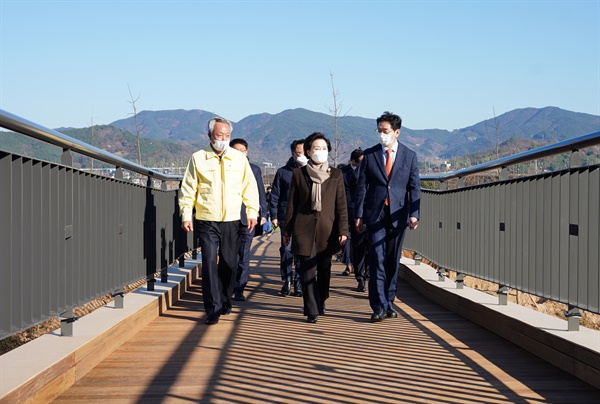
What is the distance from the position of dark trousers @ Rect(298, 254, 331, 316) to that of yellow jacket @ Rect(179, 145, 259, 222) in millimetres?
838

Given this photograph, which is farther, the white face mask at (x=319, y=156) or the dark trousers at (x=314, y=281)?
the white face mask at (x=319, y=156)

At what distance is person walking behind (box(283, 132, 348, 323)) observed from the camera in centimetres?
955

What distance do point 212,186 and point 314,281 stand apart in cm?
135

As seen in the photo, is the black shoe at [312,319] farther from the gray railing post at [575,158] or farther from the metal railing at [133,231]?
the gray railing post at [575,158]

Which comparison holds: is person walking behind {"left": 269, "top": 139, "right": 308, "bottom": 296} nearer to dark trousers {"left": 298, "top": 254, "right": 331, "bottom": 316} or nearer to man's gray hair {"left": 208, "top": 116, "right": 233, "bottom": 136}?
dark trousers {"left": 298, "top": 254, "right": 331, "bottom": 316}

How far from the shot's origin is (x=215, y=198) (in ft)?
30.4

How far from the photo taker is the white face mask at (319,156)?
9.51 meters

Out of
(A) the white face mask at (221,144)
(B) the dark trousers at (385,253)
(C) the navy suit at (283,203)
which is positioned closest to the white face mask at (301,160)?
(C) the navy suit at (283,203)

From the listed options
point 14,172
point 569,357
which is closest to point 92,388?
point 14,172

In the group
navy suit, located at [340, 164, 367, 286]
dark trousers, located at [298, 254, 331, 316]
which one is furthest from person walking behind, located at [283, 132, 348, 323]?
navy suit, located at [340, 164, 367, 286]

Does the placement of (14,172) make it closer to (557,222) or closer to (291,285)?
(557,222)

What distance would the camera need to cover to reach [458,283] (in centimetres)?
994

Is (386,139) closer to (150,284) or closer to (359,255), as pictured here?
(150,284)

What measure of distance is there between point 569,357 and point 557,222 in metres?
1.10
